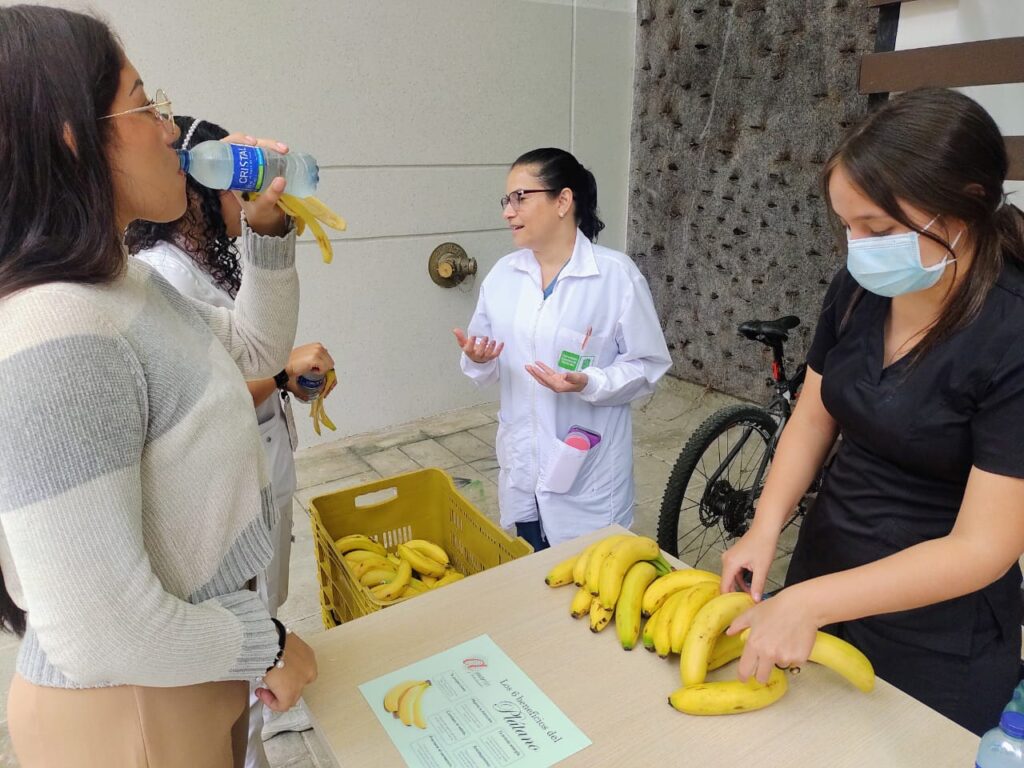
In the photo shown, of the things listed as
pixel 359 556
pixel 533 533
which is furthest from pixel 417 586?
pixel 533 533

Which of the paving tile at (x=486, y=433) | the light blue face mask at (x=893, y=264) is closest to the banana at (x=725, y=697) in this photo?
the light blue face mask at (x=893, y=264)

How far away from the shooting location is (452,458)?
3996mm

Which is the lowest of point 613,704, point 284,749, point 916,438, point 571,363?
point 284,749

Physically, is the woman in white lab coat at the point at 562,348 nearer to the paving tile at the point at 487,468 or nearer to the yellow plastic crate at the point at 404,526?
the yellow plastic crate at the point at 404,526

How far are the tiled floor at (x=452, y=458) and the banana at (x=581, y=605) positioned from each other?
1616mm

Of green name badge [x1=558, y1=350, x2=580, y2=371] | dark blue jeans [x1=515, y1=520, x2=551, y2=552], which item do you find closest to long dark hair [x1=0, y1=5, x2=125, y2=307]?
green name badge [x1=558, y1=350, x2=580, y2=371]

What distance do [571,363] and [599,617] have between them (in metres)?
0.97

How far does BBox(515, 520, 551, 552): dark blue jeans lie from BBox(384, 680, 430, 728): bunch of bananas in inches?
47.4

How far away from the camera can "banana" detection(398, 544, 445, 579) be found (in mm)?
1917

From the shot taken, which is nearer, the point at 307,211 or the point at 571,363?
Result: the point at 307,211

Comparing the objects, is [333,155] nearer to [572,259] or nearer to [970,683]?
[572,259]

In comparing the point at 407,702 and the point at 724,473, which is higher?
the point at 407,702

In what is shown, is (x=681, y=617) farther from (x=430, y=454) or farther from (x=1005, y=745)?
(x=430, y=454)

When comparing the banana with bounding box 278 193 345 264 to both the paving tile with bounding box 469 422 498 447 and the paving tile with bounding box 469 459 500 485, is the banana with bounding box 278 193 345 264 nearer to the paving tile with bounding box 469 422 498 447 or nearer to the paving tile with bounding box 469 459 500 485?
the paving tile with bounding box 469 459 500 485
